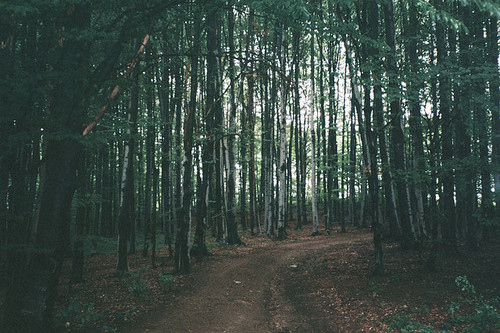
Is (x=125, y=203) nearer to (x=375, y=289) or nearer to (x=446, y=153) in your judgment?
(x=375, y=289)

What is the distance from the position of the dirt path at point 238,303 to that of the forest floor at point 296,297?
0.02 metres

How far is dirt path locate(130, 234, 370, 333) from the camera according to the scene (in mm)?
6777

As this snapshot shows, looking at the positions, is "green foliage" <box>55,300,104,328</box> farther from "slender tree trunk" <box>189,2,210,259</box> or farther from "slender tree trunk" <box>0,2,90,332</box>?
"slender tree trunk" <box>189,2,210,259</box>

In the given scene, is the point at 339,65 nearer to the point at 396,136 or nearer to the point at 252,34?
the point at 252,34

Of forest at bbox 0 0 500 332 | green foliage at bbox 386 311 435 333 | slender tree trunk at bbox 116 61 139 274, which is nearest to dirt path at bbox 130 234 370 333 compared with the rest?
green foliage at bbox 386 311 435 333

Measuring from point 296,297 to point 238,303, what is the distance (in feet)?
5.47

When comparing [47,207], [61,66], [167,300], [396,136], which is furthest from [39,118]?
[396,136]

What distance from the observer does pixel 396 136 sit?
12.8m

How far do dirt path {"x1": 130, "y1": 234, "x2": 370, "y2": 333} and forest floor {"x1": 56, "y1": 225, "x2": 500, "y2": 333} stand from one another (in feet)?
0.08

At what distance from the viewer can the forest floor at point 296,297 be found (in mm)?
6711

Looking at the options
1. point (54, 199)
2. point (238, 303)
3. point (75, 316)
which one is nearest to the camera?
point (54, 199)

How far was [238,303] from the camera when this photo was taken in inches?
328

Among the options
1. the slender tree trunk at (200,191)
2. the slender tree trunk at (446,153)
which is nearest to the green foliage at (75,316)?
the slender tree trunk at (200,191)

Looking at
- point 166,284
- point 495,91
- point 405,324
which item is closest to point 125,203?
point 166,284
